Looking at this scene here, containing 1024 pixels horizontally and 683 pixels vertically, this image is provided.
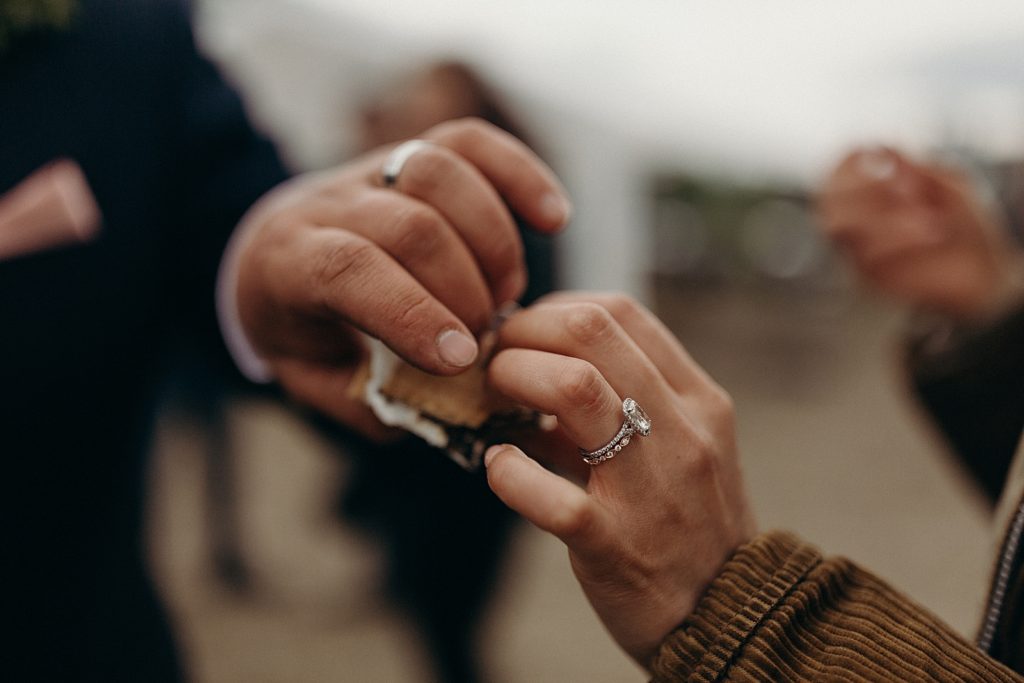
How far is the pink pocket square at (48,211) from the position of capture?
0.80 m

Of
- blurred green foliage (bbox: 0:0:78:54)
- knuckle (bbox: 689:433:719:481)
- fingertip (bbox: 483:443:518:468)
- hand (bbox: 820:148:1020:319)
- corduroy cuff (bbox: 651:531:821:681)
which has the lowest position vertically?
hand (bbox: 820:148:1020:319)

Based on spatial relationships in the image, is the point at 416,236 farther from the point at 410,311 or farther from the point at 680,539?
the point at 680,539

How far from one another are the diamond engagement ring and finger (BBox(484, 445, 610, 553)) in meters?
0.04

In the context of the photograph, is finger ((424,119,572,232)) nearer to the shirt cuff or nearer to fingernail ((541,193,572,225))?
fingernail ((541,193,572,225))

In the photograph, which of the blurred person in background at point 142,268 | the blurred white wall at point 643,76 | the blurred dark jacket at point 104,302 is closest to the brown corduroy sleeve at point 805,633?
the blurred person in background at point 142,268

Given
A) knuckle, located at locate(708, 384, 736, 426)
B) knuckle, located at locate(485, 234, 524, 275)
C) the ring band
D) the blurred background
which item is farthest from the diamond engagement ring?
the blurred background

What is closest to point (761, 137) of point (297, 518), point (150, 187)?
point (297, 518)

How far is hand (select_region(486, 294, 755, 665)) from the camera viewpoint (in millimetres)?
517

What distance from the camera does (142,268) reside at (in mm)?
995

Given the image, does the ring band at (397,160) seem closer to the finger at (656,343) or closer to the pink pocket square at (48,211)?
the finger at (656,343)

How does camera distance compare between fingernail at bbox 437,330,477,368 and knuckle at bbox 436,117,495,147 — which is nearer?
fingernail at bbox 437,330,477,368

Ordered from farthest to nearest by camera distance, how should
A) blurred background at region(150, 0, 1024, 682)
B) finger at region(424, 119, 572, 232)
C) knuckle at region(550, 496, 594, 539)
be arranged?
1. blurred background at region(150, 0, 1024, 682)
2. finger at region(424, 119, 572, 232)
3. knuckle at region(550, 496, 594, 539)

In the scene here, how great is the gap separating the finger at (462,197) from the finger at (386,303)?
8cm

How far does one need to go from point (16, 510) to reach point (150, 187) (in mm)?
503
